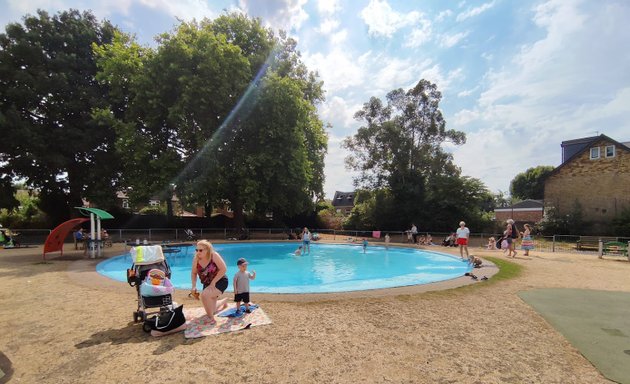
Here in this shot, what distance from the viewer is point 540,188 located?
208 ft

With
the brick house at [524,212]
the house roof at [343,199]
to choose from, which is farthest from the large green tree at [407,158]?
the house roof at [343,199]

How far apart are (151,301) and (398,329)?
4127 millimetres

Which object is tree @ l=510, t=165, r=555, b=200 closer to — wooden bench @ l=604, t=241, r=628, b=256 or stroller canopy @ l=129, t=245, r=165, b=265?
wooden bench @ l=604, t=241, r=628, b=256

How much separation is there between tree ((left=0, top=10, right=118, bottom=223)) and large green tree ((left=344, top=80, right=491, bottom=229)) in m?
23.6

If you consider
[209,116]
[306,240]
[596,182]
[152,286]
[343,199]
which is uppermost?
[209,116]

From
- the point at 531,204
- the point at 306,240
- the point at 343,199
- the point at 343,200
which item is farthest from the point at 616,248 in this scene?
the point at 343,199

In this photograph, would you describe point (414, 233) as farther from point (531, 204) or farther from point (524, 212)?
point (531, 204)

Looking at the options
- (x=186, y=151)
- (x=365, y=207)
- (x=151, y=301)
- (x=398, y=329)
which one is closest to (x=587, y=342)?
(x=398, y=329)

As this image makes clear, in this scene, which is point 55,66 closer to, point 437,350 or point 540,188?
point 437,350

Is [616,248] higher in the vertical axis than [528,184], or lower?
lower

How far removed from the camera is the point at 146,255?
19.2 ft

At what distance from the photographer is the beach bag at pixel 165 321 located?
5043mm

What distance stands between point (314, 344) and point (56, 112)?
94.0 feet

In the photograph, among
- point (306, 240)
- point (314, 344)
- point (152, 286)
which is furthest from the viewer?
point (306, 240)
